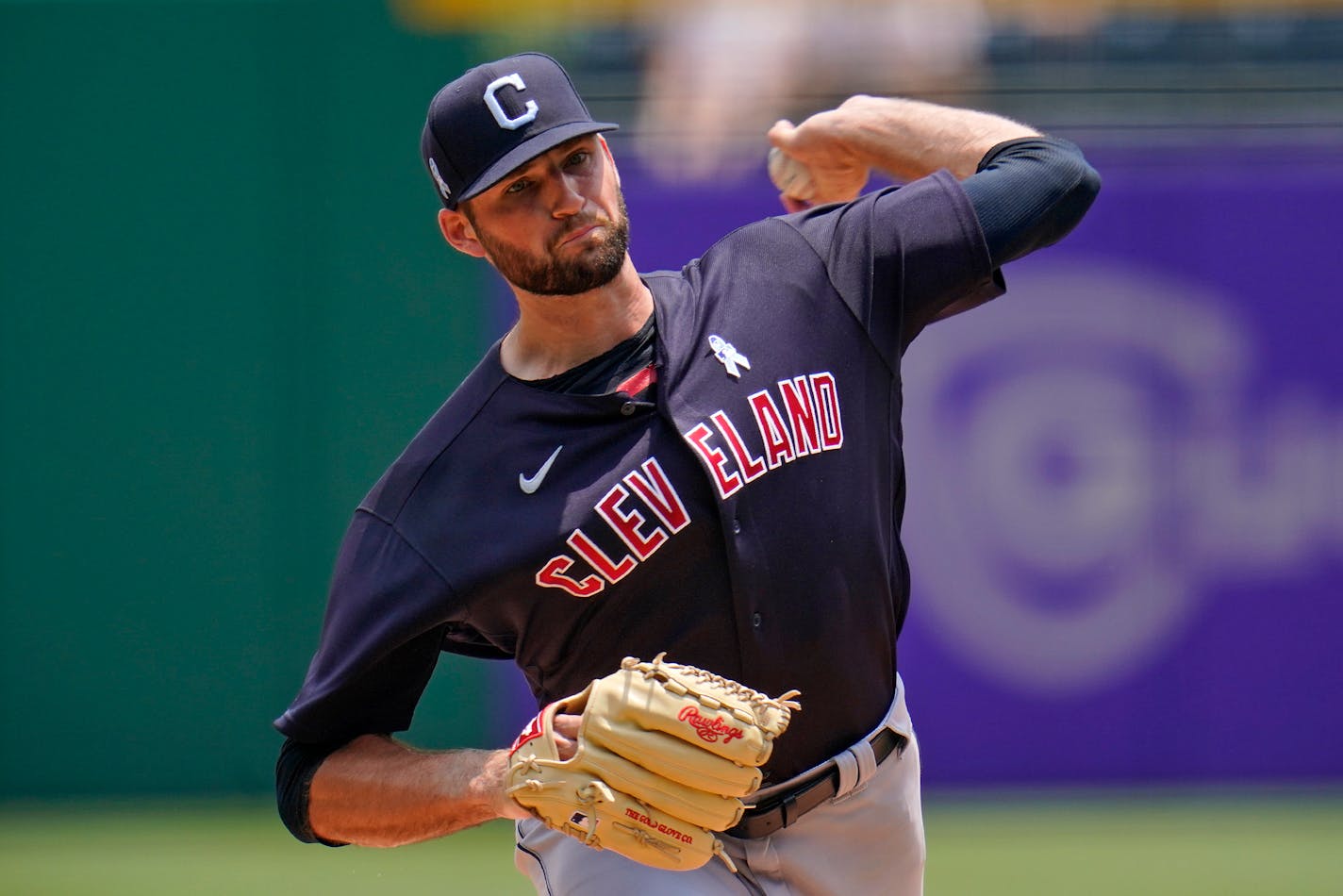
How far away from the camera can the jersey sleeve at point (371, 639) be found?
8.54ft

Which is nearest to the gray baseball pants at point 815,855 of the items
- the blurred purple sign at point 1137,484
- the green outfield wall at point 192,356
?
the blurred purple sign at point 1137,484

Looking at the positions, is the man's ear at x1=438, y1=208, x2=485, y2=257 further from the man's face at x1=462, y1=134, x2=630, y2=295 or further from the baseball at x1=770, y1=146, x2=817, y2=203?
the baseball at x1=770, y1=146, x2=817, y2=203

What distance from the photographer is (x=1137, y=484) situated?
6.35m

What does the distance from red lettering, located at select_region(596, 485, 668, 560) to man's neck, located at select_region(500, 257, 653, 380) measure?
0.84 feet

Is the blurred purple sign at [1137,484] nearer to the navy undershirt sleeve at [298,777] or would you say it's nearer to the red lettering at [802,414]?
the red lettering at [802,414]

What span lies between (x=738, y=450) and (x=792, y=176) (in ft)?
2.41

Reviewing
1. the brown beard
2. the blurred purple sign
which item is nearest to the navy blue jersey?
the brown beard

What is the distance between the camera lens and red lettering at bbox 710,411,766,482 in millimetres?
2635

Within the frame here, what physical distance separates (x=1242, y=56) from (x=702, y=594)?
4618 millimetres

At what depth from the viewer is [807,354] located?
2736 millimetres

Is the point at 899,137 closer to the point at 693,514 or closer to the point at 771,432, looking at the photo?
the point at 771,432

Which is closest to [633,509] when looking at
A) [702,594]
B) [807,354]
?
[702,594]

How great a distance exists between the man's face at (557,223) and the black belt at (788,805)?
0.83 meters

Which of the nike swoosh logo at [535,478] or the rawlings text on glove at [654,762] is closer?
the rawlings text on glove at [654,762]
